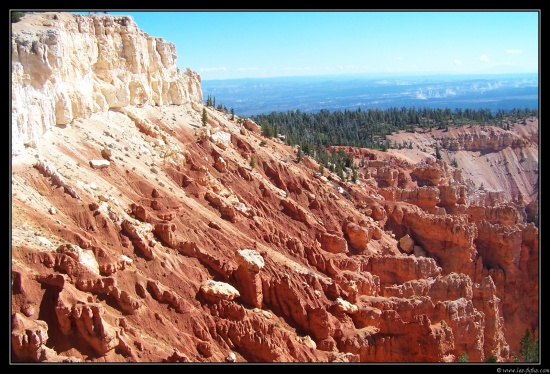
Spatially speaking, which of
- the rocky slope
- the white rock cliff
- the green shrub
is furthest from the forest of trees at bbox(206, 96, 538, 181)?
the green shrub

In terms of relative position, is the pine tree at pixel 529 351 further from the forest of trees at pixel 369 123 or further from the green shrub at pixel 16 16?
the forest of trees at pixel 369 123

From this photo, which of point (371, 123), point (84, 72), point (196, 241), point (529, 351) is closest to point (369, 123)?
point (371, 123)

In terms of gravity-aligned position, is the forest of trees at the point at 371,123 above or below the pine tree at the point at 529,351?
above

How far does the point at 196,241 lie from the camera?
30.9 m

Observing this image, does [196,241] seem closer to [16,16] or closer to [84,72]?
[84,72]

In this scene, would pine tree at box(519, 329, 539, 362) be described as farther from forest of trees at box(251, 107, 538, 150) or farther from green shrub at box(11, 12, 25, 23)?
forest of trees at box(251, 107, 538, 150)

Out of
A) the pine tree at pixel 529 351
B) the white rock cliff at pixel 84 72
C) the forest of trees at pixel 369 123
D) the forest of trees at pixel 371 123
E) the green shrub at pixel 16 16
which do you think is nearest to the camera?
the white rock cliff at pixel 84 72

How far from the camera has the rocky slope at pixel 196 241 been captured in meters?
23.5

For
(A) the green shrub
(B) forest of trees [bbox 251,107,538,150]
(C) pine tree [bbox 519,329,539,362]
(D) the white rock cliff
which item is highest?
(A) the green shrub

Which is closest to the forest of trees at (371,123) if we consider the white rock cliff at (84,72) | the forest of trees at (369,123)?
the forest of trees at (369,123)

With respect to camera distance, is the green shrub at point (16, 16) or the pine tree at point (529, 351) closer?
the pine tree at point (529, 351)

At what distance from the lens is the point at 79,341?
21.5 meters

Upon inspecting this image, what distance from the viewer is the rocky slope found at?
2355 cm
